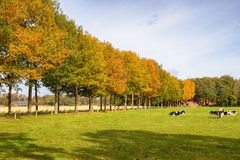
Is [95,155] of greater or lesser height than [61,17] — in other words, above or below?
below

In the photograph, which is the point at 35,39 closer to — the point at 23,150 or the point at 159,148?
the point at 23,150

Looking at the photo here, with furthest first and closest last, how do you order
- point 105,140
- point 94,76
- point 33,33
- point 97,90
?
point 97,90 → point 94,76 → point 33,33 → point 105,140

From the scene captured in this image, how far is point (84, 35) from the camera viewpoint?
69.0 metres

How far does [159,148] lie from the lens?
74.9 ft

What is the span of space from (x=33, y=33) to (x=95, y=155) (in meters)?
30.8

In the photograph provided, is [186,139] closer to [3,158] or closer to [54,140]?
[54,140]

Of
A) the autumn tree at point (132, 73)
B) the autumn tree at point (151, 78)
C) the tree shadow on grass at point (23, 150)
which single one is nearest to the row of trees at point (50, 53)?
the autumn tree at point (132, 73)

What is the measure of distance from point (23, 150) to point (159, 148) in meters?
8.34

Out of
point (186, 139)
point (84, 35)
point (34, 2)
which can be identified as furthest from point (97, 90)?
point (186, 139)

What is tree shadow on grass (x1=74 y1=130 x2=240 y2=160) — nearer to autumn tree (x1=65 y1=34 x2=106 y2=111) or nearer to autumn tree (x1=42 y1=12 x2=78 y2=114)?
autumn tree (x1=42 y1=12 x2=78 y2=114)

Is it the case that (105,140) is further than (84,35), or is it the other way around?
(84,35)

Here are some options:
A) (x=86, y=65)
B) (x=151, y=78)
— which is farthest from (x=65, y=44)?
(x=151, y=78)

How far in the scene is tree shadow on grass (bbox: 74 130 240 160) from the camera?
19.8m

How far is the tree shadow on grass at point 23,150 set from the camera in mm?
19156
